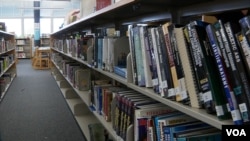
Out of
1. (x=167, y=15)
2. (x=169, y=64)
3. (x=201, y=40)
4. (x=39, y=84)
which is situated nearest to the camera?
(x=201, y=40)

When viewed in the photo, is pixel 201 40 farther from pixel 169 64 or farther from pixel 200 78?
pixel 169 64

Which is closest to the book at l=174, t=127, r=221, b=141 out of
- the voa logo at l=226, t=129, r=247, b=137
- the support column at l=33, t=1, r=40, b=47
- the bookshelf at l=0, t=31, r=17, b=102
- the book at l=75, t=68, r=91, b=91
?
the voa logo at l=226, t=129, r=247, b=137

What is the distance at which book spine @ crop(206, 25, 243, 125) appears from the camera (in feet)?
2.33

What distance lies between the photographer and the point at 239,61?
0.69 m

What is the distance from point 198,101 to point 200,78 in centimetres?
9

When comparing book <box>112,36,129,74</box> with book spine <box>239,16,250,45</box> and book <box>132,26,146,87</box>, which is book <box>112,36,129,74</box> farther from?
book spine <box>239,16,250,45</box>

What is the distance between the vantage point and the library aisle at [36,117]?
293 centimetres

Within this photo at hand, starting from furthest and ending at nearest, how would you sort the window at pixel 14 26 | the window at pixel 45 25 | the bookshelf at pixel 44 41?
the window at pixel 45 25 → the bookshelf at pixel 44 41 → the window at pixel 14 26

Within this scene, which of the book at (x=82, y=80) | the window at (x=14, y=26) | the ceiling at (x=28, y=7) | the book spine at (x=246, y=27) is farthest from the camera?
the window at (x=14, y=26)

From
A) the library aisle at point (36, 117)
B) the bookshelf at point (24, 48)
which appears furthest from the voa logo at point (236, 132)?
the bookshelf at point (24, 48)

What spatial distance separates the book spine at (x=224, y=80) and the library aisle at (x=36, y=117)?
233cm

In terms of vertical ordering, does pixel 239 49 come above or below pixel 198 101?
above

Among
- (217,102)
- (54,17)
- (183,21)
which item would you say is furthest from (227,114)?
(54,17)

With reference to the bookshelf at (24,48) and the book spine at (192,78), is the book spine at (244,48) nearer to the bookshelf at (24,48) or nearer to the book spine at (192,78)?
the book spine at (192,78)
